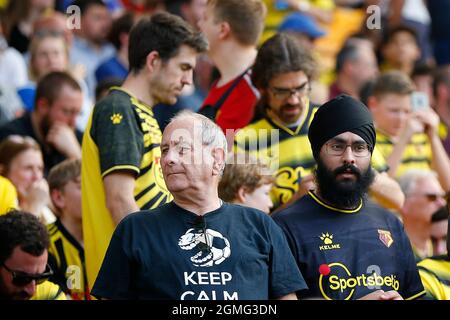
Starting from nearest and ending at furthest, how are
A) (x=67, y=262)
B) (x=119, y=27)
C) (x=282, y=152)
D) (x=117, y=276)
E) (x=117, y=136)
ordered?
(x=117, y=276) → (x=117, y=136) → (x=282, y=152) → (x=67, y=262) → (x=119, y=27)

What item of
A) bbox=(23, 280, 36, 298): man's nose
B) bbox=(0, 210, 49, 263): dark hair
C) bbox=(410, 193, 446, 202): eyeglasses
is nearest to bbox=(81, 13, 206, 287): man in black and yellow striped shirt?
bbox=(0, 210, 49, 263): dark hair

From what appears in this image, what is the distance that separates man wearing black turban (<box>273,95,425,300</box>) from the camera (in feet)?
21.7

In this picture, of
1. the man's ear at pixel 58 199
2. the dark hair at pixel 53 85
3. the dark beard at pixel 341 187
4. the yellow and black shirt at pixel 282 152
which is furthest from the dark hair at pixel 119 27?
the dark beard at pixel 341 187

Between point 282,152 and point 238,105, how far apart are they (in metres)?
0.78

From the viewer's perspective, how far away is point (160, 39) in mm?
7625

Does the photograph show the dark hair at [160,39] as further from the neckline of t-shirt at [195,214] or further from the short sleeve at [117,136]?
the neckline of t-shirt at [195,214]

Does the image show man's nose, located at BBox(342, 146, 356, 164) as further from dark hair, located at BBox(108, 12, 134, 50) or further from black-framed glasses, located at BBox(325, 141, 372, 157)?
dark hair, located at BBox(108, 12, 134, 50)

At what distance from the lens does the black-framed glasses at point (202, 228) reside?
6090 millimetres

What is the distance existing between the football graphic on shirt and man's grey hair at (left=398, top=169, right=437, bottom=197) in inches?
153

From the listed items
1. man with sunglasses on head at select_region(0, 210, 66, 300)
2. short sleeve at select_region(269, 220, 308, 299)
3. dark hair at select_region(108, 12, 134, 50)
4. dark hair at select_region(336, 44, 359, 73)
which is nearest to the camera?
short sleeve at select_region(269, 220, 308, 299)

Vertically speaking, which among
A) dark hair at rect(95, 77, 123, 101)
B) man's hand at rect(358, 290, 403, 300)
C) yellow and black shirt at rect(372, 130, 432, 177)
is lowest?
man's hand at rect(358, 290, 403, 300)

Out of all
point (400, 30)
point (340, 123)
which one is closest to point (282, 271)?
point (340, 123)

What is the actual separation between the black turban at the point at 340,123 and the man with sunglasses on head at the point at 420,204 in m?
2.92

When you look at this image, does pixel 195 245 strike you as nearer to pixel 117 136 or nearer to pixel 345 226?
pixel 345 226
